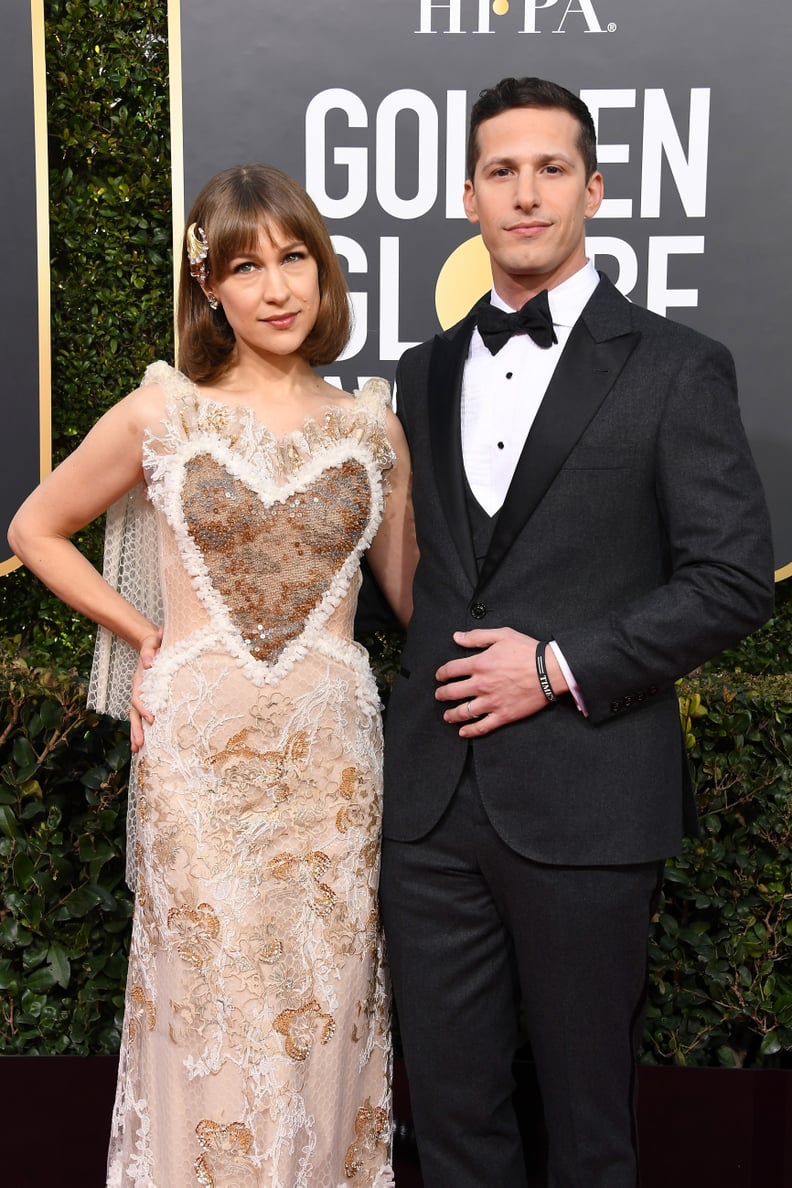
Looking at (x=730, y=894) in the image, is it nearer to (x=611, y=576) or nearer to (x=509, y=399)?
(x=611, y=576)

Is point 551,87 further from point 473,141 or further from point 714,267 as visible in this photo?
point 714,267

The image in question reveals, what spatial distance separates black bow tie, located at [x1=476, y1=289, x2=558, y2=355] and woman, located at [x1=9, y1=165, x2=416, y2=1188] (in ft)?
0.89

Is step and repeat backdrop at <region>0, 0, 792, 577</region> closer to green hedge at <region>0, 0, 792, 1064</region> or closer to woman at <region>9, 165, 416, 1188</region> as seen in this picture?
green hedge at <region>0, 0, 792, 1064</region>

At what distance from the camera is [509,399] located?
6.01 feet

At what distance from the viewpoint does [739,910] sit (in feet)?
8.86

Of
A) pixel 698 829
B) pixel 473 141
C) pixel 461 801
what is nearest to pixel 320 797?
pixel 461 801

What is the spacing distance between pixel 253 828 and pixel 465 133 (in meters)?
1.98

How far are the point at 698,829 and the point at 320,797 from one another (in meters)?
0.62

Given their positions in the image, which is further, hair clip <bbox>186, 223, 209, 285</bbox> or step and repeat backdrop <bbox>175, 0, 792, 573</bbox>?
step and repeat backdrop <bbox>175, 0, 792, 573</bbox>

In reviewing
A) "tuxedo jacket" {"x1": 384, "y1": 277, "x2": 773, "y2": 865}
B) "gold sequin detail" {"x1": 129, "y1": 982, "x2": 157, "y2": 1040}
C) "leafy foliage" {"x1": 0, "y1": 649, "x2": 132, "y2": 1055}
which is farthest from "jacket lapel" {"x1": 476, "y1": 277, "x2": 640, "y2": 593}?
"leafy foliage" {"x1": 0, "y1": 649, "x2": 132, "y2": 1055}

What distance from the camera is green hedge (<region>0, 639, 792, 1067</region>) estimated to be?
265cm

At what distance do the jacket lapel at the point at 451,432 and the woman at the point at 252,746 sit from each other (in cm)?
15

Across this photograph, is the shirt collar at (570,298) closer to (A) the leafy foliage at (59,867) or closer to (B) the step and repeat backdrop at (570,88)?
(B) the step and repeat backdrop at (570,88)

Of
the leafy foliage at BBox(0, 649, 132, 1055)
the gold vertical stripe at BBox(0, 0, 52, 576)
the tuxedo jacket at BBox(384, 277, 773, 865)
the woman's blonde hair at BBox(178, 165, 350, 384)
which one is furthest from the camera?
the gold vertical stripe at BBox(0, 0, 52, 576)
